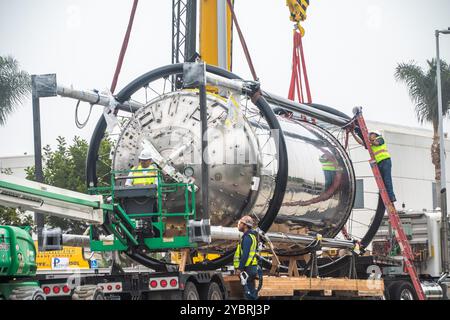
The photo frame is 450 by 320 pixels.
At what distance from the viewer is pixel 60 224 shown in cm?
4066

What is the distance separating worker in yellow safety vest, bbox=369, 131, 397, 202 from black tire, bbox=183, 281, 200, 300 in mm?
7896

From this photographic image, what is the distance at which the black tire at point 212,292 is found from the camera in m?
16.6

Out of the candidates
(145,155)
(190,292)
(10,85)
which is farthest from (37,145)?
(10,85)

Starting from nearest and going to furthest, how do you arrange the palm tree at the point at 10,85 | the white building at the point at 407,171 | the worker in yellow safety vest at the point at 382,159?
the worker in yellow safety vest at the point at 382,159 < the palm tree at the point at 10,85 < the white building at the point at 407,171

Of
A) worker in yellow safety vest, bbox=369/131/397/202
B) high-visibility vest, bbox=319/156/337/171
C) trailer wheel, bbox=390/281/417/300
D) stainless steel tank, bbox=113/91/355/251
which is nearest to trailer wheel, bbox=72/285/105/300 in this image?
stainless steel tank, bbox=113/91/355/251

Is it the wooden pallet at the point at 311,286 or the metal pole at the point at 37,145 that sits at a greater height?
the metal pole at the point at 37,145

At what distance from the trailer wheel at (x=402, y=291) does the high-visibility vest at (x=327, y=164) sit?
3566mm

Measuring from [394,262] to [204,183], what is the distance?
29.0 feet

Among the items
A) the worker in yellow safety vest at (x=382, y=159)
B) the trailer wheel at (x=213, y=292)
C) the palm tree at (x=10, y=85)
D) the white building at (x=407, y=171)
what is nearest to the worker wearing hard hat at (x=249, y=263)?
the trailer wheel at (x=213, y=292)

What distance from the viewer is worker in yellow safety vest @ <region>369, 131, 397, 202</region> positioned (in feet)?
75.0

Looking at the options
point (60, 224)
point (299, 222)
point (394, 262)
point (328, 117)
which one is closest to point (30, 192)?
point (299, 222)

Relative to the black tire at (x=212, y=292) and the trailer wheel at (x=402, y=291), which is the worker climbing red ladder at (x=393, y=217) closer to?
the trailer wheel at (x=402, y=291)

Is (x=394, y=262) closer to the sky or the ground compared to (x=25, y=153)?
closer to the ground
